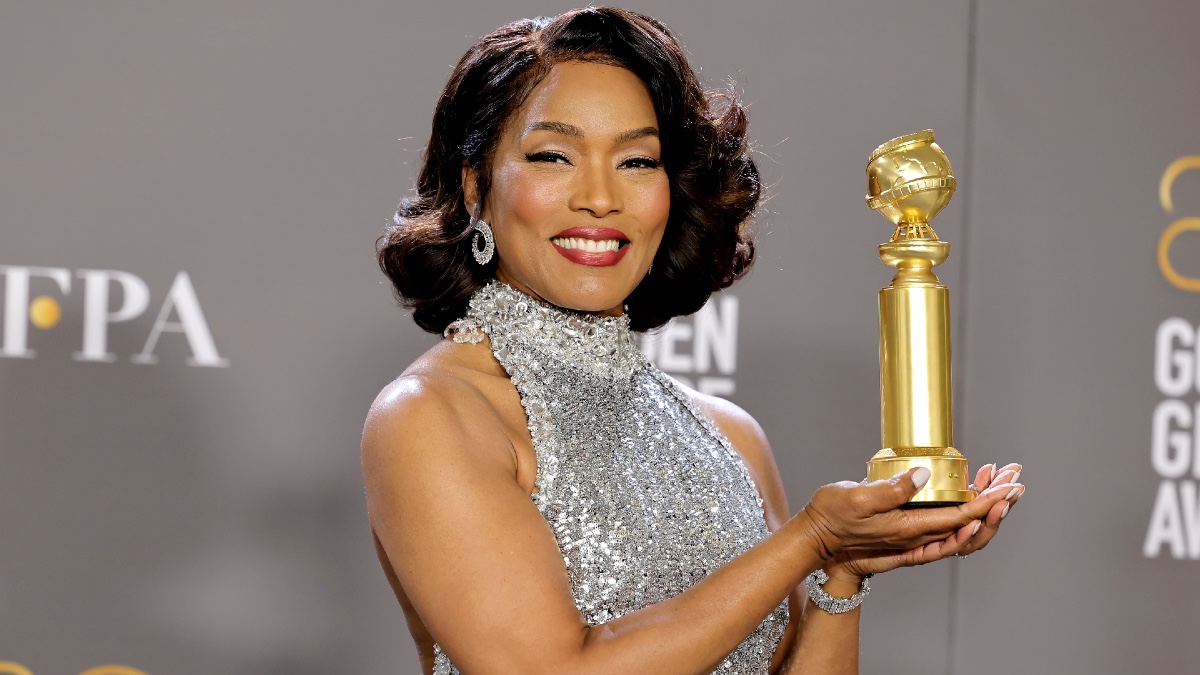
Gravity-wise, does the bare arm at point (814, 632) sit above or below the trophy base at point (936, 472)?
below

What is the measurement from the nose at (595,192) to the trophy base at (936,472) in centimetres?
51

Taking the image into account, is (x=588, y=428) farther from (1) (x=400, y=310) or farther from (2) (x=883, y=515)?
(1) (x=400, y=310)

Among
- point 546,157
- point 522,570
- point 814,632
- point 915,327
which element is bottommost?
point 814,632

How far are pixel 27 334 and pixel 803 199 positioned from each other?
167 cm

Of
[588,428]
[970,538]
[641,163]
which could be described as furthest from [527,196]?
[970,538]

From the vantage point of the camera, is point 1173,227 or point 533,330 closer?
point 533,330

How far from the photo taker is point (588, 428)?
1.82 metres

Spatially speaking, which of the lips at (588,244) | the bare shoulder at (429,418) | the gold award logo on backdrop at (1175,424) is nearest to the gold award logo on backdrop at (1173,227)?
the gold award logo on backdrop at (1175,424)

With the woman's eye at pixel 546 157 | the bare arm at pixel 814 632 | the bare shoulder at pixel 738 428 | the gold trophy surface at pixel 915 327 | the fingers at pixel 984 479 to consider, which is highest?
the woman's eye at pixel 546 157

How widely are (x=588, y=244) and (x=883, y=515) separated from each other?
56 cm

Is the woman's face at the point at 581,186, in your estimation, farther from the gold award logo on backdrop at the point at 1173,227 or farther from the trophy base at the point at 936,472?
the gold award logo on backdrop at the point at 1173,227

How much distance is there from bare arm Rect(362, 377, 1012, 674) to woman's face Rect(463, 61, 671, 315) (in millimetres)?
304

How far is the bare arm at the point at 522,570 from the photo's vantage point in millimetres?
1477

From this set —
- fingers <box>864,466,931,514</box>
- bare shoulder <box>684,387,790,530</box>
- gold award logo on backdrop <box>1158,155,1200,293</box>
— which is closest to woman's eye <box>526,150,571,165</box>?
bare shoulder <box>684,387,790,530</box>
